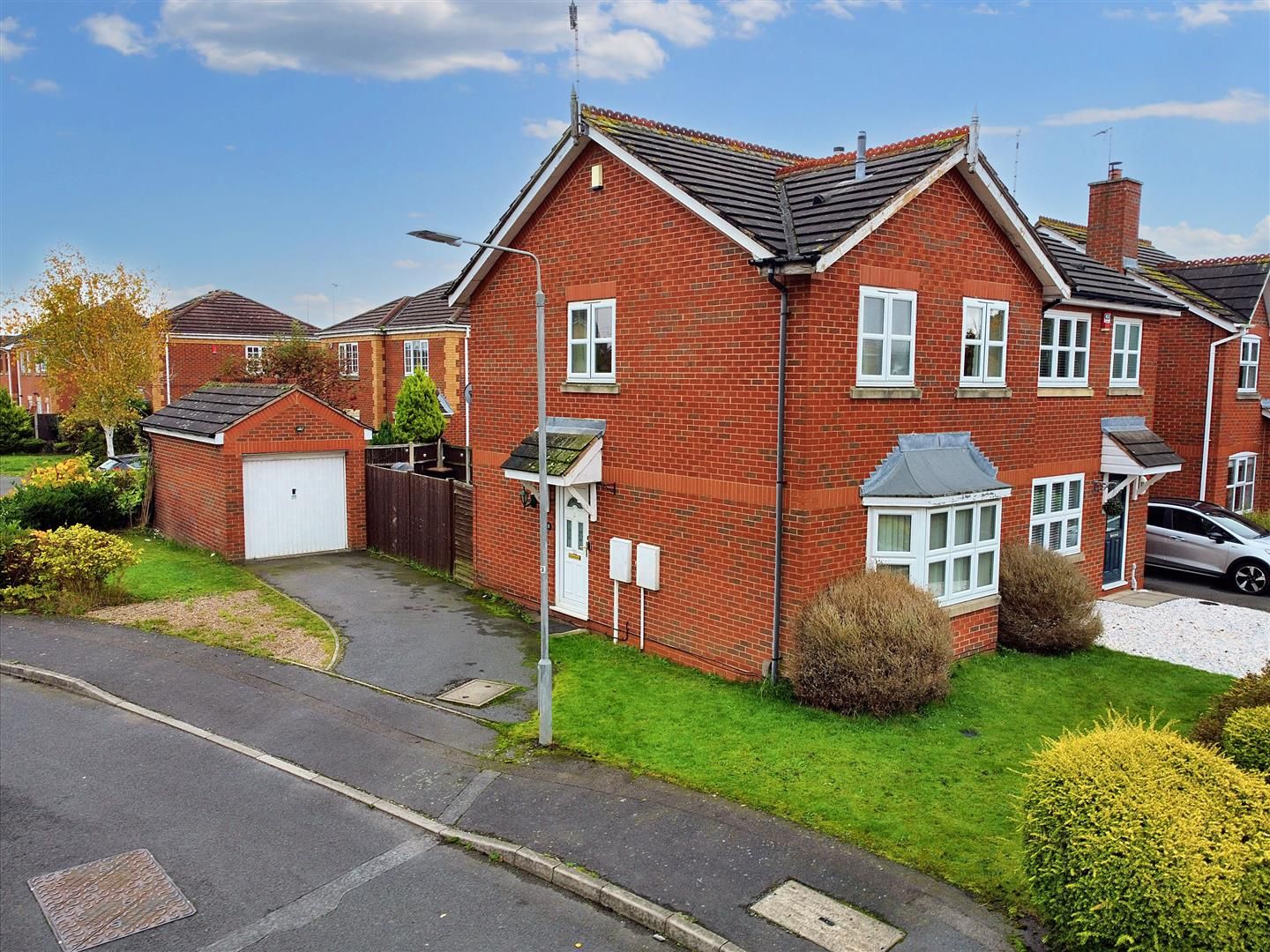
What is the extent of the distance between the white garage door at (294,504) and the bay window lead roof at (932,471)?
42.8 feet

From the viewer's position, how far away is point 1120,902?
566 cm

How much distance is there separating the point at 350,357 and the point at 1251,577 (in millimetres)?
35191

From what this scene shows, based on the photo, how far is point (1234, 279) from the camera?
23.5 meters

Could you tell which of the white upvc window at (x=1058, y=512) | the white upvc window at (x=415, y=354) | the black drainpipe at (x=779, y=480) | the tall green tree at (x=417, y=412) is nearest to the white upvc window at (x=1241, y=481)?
the white upvc window at (x=1058, y=512)

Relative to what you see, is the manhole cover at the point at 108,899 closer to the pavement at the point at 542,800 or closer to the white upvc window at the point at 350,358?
the pavement at the point at 542,800

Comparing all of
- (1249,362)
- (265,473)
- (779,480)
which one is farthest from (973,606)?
(1249,362)

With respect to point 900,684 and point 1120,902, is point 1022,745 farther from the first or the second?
point 1120,902

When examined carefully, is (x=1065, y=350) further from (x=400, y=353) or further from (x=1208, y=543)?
(x=400, y=353)

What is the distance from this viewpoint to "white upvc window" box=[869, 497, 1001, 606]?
11.8 m

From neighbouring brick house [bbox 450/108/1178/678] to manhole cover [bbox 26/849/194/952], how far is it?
22.5 feet

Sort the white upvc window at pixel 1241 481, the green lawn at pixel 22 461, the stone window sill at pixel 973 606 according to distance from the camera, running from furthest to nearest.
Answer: the green lawn at pixel 22 461
the white upvc window at pixel 1241 481
the stone window sill at pixel 973 606

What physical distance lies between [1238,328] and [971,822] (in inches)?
745

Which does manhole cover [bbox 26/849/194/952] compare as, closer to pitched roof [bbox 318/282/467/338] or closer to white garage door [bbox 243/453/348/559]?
white garage door [bbox 243/453/348/559]

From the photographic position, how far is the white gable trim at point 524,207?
43.9 feet
